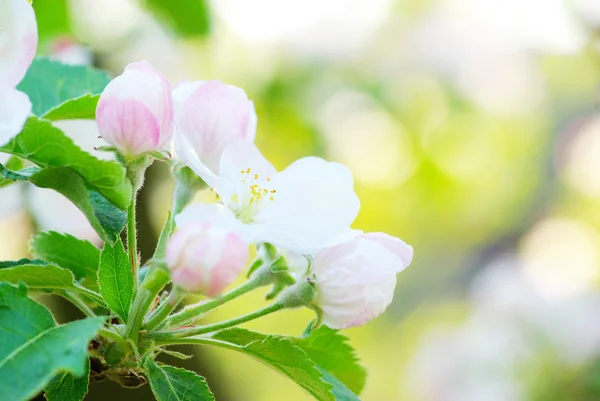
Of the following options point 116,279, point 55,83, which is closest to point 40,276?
point 116,279

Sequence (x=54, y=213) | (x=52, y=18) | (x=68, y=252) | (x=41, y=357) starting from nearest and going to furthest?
(x=41, y=357) < (x=68, y=252) < (x=54, y=213) < (x=52, y=18)

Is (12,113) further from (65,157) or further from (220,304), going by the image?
(220,304)

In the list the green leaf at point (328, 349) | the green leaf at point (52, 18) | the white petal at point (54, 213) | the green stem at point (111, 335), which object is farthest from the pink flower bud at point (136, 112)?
the green leaf at point (52, 18)

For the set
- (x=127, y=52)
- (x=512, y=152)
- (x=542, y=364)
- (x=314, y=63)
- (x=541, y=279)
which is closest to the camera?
(x=127, y=52)

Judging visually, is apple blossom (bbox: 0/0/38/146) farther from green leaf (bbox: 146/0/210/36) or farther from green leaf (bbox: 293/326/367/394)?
green leaf (bbox: 146/0/210/36)

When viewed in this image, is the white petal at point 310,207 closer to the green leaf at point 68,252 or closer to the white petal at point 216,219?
the white petal at point 216,219

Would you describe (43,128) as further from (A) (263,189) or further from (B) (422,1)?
(B) (422,1)

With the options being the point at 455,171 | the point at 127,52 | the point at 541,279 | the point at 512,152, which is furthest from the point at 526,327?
the point at 127,52
